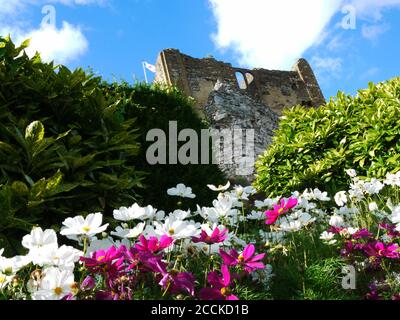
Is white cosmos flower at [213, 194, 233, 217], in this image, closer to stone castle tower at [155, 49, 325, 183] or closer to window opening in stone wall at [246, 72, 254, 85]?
stone castle tower at [155, 49, 325, 183]

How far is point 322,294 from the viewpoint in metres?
2.91

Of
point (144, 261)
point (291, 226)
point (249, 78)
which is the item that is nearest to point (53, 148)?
point (291, 226)

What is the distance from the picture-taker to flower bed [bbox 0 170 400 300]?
2.13 metres

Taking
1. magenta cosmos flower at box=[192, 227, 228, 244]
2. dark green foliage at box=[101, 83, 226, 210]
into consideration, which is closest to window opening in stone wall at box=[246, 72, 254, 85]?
dark green foliage at box=[101, 83, 226, 210]

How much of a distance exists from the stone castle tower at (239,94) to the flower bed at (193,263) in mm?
8209

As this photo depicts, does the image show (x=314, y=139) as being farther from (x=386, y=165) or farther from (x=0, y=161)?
(x=0, y=161)

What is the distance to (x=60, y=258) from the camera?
2.10 meters

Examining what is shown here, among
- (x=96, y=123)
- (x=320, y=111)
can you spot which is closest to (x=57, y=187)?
(x=96, y=123)

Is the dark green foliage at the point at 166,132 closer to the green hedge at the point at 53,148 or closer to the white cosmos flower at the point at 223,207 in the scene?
the green hedge at the point at 53,148

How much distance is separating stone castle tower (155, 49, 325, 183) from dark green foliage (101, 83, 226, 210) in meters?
3.19

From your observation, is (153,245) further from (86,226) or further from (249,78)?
(249,78)

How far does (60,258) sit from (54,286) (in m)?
0.17

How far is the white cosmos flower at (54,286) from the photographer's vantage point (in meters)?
1.95
